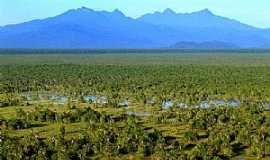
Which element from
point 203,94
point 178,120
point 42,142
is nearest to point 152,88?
point 203,94

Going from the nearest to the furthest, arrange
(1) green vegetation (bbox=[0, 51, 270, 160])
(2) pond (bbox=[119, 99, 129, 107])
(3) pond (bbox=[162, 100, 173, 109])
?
(1) green vegetation (bbox=[0, 51, 270, 160]) < (3) pond (bbox=[162, 100, 173, 109]) < (2) pond (bbox=[119, 99, 129, 107])

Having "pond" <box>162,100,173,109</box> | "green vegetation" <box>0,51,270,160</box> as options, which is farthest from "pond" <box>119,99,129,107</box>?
"pond" <box>162,100,173,109</box>

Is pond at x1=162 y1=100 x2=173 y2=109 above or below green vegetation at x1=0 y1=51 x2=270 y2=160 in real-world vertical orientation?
below

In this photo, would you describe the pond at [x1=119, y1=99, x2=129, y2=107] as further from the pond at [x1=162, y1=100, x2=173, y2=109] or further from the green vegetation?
the pond at [x1=162, y1=100, x2=173, y2=109]

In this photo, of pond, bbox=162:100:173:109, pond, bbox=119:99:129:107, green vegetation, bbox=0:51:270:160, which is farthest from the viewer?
pond, bbox=119:99:129:107

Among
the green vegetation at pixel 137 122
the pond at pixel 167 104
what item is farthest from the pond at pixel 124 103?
the pond at pixel 167 104

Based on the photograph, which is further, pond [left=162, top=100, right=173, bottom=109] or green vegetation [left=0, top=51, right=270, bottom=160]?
pond [left=162, top=100, right=173, bottom=109]

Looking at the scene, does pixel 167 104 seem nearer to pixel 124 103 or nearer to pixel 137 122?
pixel 124 103

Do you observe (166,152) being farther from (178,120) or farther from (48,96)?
(48,96)

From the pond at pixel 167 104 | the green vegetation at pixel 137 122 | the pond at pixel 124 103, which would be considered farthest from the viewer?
the pond at pixel 124 103

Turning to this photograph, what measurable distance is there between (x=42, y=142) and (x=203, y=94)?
17.4m

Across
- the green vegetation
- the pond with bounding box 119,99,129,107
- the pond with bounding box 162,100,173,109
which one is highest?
the green vegetation

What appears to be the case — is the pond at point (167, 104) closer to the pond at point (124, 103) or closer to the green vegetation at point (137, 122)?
the green vegetation at point (137, 122)

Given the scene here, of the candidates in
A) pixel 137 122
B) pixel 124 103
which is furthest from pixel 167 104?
pixel 137 122
